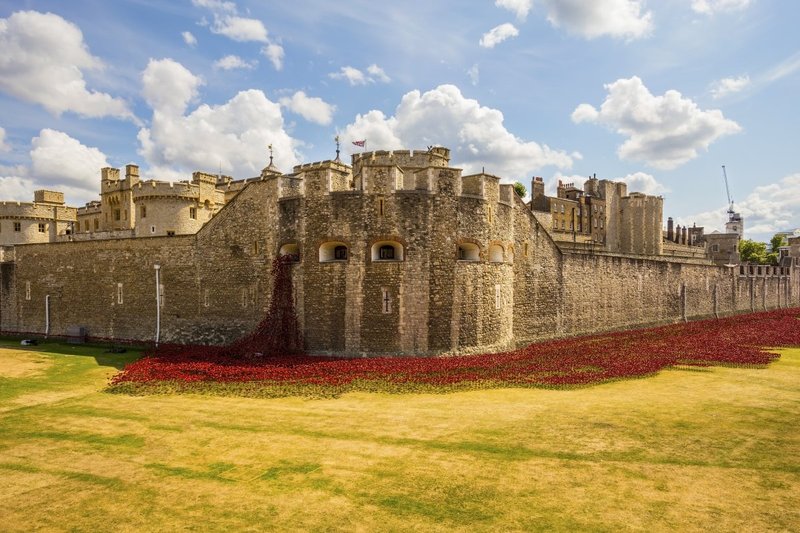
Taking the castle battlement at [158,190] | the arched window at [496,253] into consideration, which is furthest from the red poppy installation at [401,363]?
the castle battlement at [158,190]

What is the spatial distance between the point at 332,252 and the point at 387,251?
2.68 metres

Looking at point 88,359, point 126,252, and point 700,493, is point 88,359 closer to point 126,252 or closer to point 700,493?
point 126,252

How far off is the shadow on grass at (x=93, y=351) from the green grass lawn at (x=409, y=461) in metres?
6.47

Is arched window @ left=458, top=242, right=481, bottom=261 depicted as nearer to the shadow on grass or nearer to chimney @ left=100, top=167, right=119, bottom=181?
the shadow on grass

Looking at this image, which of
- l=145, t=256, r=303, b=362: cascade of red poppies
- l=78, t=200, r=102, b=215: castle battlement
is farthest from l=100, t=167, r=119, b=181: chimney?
l=145, t=256, r=303, b=362: cascade of red poppies

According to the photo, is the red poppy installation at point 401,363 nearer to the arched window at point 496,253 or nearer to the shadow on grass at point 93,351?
the shadow on grass at point 93,351

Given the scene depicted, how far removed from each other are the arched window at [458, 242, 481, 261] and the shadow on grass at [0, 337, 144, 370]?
1566 centimetres

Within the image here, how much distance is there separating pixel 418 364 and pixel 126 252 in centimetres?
1966

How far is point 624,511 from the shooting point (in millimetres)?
7758

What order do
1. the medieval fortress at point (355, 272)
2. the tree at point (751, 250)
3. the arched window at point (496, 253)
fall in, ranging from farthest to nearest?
the tree at point (751, 250)
the arched window at point (496, 253)
the medieval fortress at point (355, 272)

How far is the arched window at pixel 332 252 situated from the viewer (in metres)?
22.4

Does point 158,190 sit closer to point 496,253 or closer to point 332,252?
point 332,252

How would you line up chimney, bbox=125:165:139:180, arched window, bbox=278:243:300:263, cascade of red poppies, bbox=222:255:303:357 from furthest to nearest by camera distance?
1. chimney, bbox=125:165:139:180
2. arched window, bbox=278:243:300:263
3. cascade of red poppies, bbox=222:255:303:357

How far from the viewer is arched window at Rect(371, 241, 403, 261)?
21.7 meters
